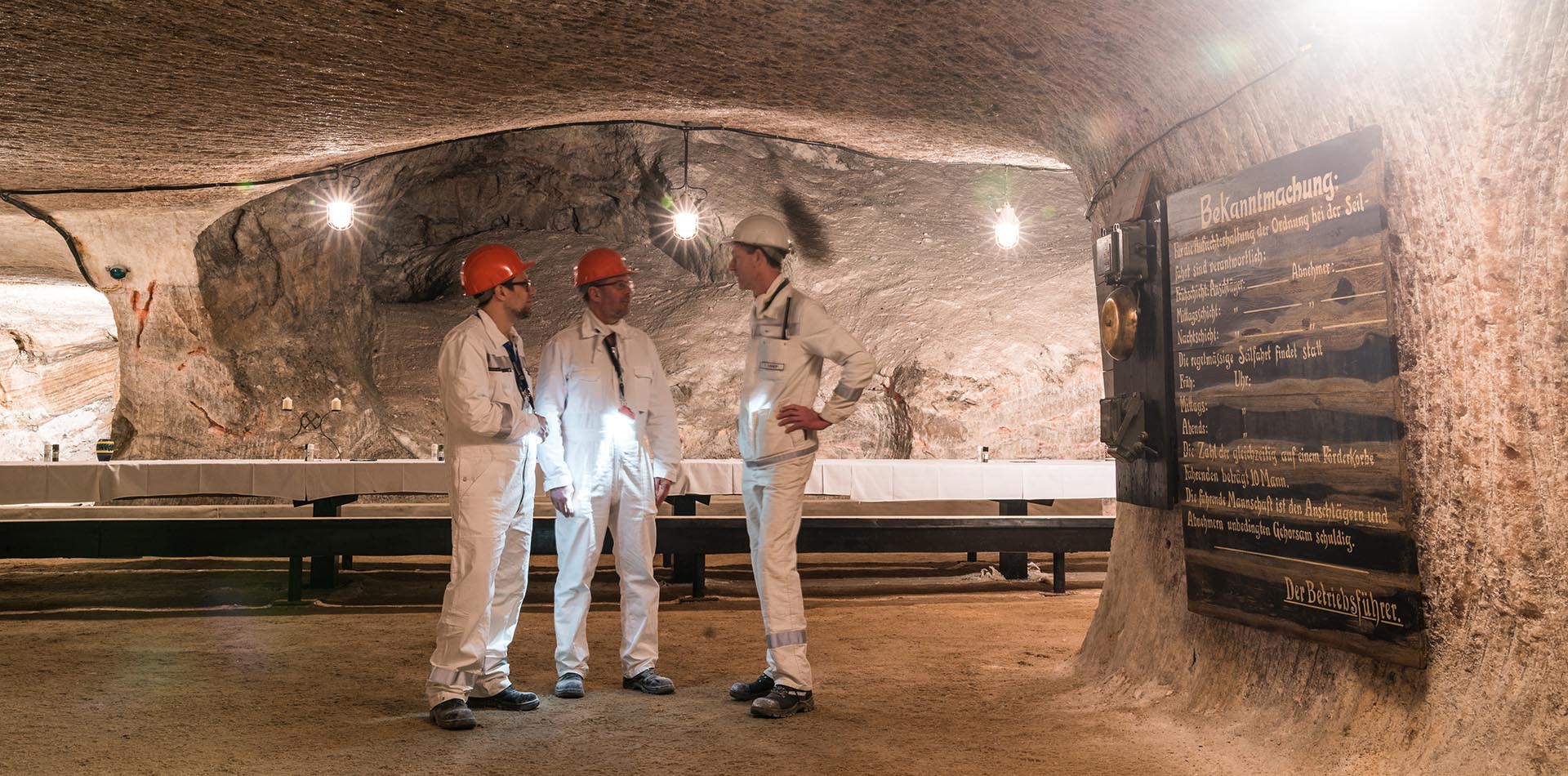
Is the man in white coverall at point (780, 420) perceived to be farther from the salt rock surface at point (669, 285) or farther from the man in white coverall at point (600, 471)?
the salt rock surface at point (669, 285)

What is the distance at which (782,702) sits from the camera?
4.19 metres

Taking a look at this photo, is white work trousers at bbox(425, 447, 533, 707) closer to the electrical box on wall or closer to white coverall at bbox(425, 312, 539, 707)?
white coverall at bbox(425, 312, 539, 707)

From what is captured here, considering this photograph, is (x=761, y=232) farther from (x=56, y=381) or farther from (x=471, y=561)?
(x=56, y=381)

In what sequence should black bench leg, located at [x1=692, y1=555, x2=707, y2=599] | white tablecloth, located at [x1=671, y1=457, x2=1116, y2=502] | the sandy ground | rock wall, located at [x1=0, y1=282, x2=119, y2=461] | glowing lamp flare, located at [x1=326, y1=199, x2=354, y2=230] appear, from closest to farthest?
the sandy ground < black bench leg, located at [x1=692, y1=555, x2=707, y2=599] < white tablecloth, located at [x1=671, y1=457, x2=1116, y2=502] < glowing lamp flare, located at [x1=326, y1=199, x2=354, y2=230] < rock wall, located at [x1=0, y1=282, x2=119, y2=461]

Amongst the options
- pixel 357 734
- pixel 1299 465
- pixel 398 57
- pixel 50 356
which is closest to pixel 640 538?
pixel 357 734

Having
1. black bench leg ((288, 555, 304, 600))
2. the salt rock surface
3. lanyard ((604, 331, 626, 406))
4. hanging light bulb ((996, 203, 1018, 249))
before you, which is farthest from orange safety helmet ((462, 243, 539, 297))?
the salt rock surface

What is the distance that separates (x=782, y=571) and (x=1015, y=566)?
4.56 metres

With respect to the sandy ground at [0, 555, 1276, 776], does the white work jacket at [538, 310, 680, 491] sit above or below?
above

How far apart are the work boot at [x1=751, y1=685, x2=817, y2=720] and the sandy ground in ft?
0.19

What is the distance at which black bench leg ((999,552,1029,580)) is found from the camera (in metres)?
8.45

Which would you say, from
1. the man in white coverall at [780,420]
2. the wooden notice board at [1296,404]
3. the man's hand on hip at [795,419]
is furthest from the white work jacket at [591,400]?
the wooden notice board at [1296,404]

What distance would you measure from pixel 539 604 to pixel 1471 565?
576 cm

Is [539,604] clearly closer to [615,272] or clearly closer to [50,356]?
[615,272]

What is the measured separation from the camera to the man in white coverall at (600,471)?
4.59 meters
